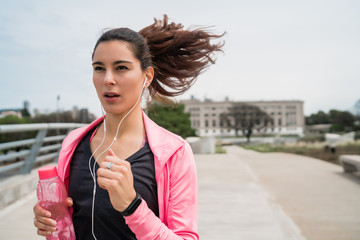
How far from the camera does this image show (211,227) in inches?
173

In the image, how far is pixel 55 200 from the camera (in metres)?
1.35

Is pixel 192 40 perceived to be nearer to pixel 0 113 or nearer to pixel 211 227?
pixel 211 227

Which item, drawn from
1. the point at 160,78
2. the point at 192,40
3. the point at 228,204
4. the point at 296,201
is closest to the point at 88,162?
the point at 160,78

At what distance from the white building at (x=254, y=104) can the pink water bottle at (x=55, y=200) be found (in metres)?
103

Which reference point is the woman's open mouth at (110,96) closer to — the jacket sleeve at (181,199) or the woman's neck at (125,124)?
the woman's neck at (125,124)

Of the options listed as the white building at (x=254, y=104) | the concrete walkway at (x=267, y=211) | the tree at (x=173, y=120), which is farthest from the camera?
the white building at (x=254, y=104)

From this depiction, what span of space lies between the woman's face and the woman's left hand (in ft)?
1.05

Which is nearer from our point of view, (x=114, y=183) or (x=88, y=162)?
(x=114, y=183)

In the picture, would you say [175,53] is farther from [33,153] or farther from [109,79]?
[33,153]

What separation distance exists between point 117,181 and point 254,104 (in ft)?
351

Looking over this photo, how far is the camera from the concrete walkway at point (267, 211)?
413 centimetres

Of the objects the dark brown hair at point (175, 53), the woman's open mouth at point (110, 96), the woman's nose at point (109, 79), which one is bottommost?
the woman's open mouth at point (110, 96)

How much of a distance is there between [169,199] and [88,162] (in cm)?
41

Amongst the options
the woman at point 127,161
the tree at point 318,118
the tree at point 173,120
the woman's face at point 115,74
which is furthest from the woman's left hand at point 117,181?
the tree at point 318,118
